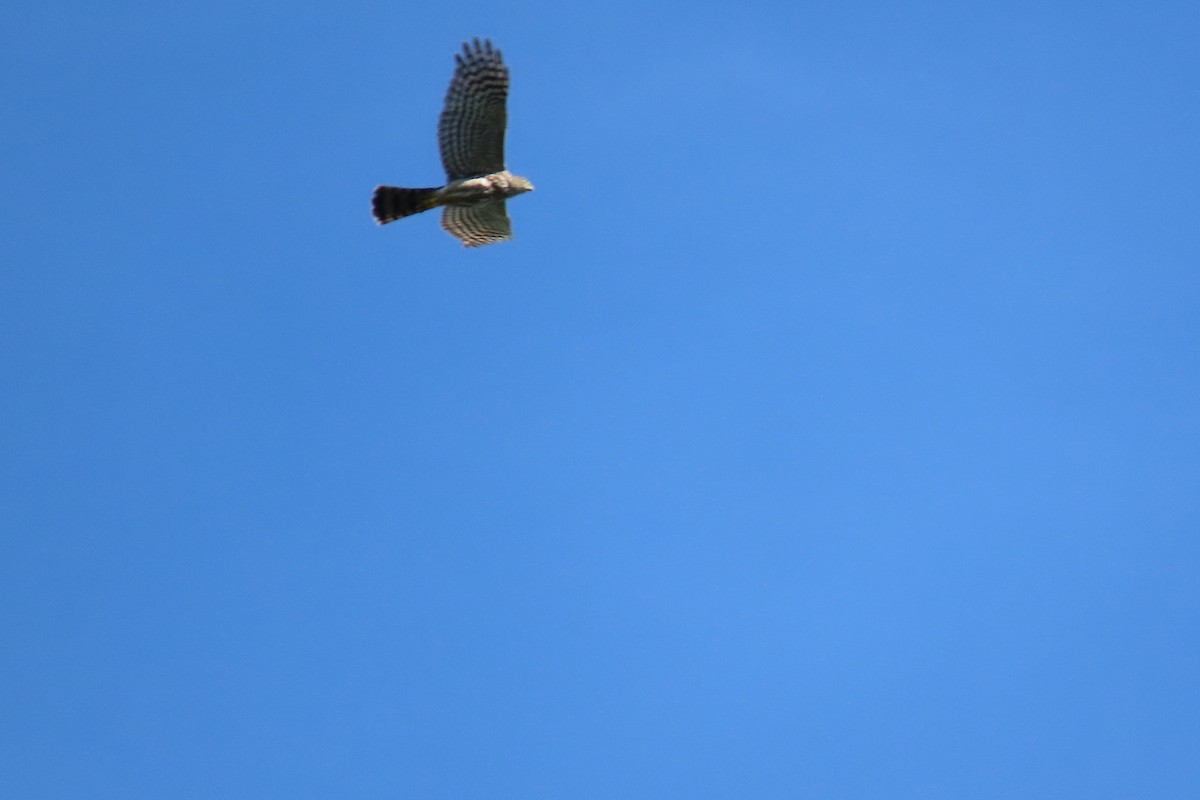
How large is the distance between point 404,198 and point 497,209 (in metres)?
1.46

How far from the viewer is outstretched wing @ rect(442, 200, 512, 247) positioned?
21.9 metres

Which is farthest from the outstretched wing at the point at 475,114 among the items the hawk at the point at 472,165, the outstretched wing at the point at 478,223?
the outstretched wing at the point at 478,223

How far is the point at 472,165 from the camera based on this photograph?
20.9 m

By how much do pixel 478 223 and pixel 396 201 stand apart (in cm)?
152

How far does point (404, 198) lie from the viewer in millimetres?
21203

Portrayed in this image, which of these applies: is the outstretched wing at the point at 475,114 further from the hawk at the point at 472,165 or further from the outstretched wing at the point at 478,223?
the outstretched wing at the point at 478,223

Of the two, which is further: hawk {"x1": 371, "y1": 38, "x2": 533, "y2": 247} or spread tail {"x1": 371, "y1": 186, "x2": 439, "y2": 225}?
spread tail {"x1": 371, "y1": 186, "x2": 439, "y2": 225}

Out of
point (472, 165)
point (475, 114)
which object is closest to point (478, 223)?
point (472, 165)

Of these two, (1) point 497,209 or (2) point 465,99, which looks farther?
(1) point 497,209

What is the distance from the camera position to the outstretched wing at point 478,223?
2188cm

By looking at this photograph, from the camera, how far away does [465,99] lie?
20.2m

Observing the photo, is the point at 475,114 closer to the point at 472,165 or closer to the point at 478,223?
the point at 472,165

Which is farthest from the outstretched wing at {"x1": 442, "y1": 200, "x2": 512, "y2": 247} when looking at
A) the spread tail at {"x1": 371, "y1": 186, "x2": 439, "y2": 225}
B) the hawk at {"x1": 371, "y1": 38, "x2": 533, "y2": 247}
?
the spread tail at {"x1": 371, "y1": 186, "x2": 439, "y2": 225}

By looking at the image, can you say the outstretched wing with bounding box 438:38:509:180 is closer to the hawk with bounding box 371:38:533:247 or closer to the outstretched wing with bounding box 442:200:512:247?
the hawk with bounding box 371:38:533:247
